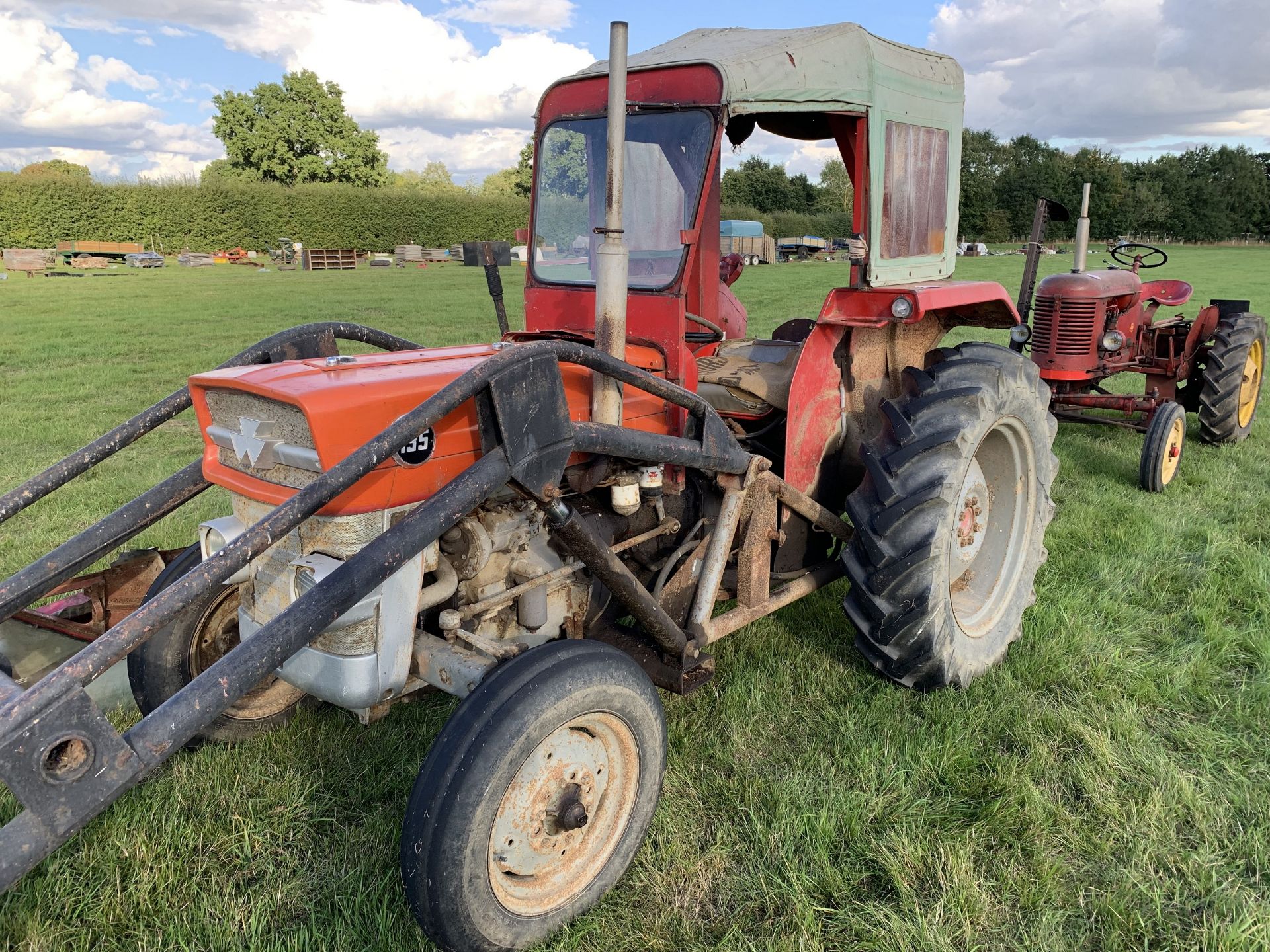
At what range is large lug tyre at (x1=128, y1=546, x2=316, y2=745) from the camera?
109 inches

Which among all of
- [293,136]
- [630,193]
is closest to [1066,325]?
[630,193]

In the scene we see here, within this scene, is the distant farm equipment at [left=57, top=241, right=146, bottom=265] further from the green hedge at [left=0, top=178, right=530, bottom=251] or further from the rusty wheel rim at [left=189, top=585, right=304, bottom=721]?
the rusty wheel rim at [left=189, top=585, right=304, bottom=721]

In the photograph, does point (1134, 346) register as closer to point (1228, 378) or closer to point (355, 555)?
point (1228, 378)

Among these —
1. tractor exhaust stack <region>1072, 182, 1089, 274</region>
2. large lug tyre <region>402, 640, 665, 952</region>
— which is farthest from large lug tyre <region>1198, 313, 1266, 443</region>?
large lug tyre <region>402, 640, 665, 952</region>

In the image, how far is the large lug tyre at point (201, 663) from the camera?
9.05 feet

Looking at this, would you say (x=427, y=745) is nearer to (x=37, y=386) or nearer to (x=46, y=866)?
(x=46, y=866)

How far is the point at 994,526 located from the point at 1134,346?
3947mm

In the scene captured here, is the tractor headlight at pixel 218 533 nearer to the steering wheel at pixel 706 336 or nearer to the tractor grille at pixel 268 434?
the tractor grille at pixel 268 434

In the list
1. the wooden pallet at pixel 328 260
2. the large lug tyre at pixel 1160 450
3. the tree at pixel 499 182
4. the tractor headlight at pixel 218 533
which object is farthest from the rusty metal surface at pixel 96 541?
the tree at pixel 499 182

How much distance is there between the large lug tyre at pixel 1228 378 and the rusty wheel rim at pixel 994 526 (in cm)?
369

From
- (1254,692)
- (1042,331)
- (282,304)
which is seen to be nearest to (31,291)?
(282,304)

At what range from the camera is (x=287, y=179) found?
51406mm

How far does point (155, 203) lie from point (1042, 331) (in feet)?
118

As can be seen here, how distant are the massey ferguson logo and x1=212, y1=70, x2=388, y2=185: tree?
54135 millimetres
